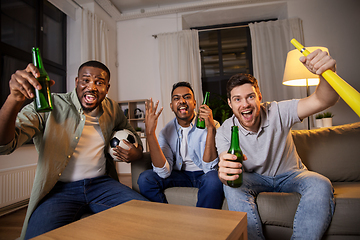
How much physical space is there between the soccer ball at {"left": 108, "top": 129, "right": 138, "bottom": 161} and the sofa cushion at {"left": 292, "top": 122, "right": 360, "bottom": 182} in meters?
1.24

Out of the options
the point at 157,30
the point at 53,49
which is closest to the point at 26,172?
the point at 53,49

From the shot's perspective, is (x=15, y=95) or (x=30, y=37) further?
(x=30, y=37)

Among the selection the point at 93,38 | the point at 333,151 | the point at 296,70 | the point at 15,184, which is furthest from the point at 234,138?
the point at 93,38

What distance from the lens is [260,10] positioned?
14.0 feet

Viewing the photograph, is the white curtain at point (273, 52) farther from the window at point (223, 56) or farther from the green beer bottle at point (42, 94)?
the green beer bottle at point (42, 94)

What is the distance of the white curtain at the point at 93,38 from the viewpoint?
369 cm

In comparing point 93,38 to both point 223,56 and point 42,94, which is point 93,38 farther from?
point 42,94

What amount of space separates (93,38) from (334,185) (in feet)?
12.6

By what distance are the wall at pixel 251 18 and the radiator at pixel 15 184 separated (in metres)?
2.31

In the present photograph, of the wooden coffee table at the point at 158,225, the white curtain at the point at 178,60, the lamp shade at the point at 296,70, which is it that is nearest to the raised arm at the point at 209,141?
the wooden coffee table at the point at 158,225

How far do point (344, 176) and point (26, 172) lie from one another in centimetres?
311

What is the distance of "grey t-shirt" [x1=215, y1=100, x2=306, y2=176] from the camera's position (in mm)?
1364

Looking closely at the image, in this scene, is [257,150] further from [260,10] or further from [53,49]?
[260,10]

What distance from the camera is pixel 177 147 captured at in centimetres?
176
